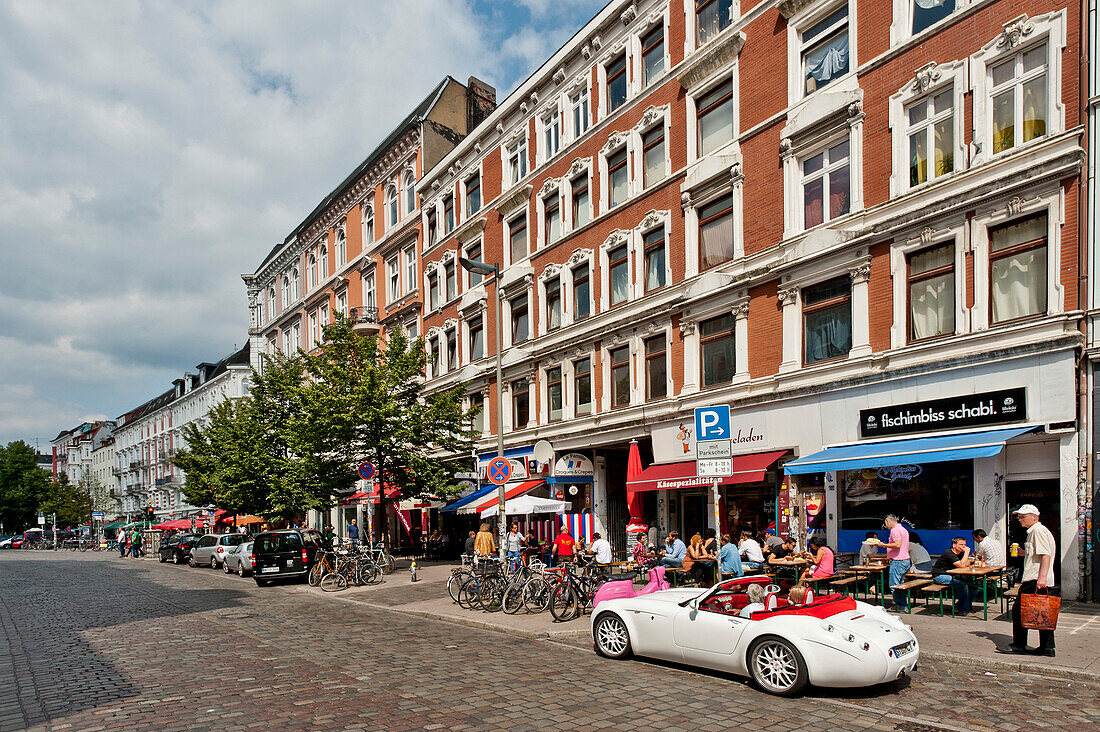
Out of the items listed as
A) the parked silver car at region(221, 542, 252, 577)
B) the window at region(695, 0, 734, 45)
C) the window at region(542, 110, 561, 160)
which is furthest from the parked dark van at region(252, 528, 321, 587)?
the window at region(695, 0, 734, 45)

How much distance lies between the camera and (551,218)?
28172 mm

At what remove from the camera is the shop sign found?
13.8 m

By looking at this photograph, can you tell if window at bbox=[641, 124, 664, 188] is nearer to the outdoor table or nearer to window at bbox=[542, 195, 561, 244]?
window at bbox=[542, 195, 561, 244]

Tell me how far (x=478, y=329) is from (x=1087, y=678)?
26322 mm

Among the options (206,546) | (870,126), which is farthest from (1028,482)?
(206,546)

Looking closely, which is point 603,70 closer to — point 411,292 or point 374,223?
point 411,292

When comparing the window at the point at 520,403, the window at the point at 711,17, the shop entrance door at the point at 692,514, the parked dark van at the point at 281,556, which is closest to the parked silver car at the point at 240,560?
the parked dark van at the point at 281,556

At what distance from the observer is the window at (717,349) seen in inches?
800

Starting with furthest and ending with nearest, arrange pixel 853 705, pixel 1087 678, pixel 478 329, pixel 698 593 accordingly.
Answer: pixel 478 329, pixel 698 593, pixel 1087 678, pixel 853 705

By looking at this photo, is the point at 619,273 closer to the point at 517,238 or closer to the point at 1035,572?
the point at 517,238

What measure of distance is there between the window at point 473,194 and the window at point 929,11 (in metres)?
19.6

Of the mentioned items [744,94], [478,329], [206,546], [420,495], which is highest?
[744,94]

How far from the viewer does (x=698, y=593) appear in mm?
9305

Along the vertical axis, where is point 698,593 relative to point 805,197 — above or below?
below
